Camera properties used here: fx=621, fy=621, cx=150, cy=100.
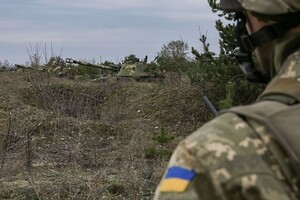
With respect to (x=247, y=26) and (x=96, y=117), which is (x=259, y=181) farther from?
(x=96, y=117)

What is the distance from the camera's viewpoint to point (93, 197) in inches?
293

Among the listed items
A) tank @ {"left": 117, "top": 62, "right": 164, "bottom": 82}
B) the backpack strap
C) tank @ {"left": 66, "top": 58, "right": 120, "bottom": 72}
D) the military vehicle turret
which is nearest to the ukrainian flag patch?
the backpack strap

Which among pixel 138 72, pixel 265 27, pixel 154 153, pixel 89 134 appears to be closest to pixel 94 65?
pixel 138 72

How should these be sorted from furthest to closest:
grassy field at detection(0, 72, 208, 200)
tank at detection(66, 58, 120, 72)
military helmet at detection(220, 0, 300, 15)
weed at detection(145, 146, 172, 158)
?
1. tank at detection(66, 58, 120, 72)
2. weed at detection(145, 146, 172, 158)
3. grassy field at detection(0, 72, 208, 200)
4. military helmet at detection(220, 0, 300, 15)

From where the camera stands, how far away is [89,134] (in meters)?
14.0

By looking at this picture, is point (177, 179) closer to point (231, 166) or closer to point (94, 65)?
point (231, 166)

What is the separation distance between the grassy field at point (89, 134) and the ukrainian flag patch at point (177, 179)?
6.22 metres

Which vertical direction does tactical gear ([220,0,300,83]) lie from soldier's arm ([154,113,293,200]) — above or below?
above

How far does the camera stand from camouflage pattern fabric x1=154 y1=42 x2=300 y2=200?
1.30 m

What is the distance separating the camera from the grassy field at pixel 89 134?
795cm

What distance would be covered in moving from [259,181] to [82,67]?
28.1m

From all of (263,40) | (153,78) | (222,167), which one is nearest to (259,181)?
(222,167)

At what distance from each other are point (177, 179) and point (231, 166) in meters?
0.13

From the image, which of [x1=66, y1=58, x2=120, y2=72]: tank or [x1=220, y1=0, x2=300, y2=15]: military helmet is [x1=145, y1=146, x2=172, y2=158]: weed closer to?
[x1=220, y1=0, x2=300, y2=15]: military helmet
